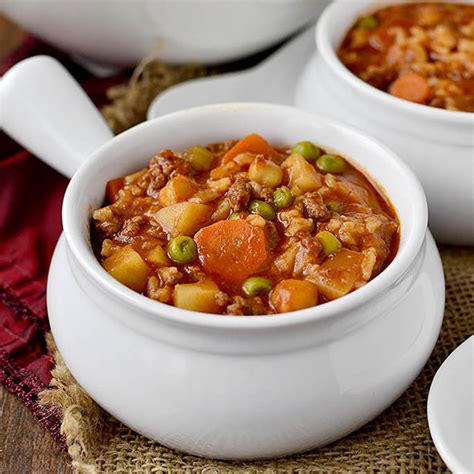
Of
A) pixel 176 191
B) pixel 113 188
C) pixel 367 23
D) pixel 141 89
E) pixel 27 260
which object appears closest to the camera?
pixel 176 191

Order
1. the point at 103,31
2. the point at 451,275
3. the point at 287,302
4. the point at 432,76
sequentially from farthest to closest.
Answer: the point at 103,31 < the point at 432,76 < the point at 451,275 < the point at 287,302

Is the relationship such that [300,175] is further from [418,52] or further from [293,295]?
[418,52]

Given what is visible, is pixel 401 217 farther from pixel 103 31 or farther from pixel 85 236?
pixel 103 31

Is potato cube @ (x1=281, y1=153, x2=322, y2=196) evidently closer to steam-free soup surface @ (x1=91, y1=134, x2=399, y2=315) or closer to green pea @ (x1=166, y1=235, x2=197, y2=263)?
steam-free soup surface @ (x1=91, y1=134, x2=399, y2=315)

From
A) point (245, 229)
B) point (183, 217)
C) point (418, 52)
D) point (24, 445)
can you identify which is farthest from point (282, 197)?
point (418, 52)

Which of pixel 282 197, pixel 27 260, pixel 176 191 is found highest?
pixel 176 191

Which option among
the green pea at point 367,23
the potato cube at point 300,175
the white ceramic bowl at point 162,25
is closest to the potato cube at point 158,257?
the potato cube at point 300,175

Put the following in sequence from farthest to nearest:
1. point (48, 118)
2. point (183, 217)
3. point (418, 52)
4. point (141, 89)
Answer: point (141, 89)
point (418, 52)
point (48, 118)
point (183, 217)

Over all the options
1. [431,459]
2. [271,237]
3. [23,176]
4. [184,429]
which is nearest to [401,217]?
[271,237]
